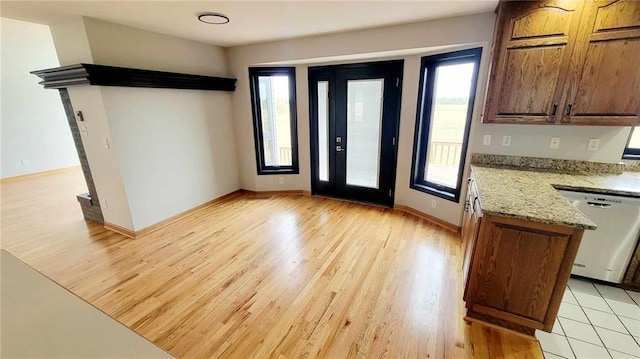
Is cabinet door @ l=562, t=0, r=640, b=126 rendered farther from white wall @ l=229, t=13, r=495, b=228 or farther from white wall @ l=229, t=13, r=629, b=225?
white wall @ l=229, t=13, r=495, b=228

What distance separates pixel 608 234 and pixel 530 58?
62.0 inches

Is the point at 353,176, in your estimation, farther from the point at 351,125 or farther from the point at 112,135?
the point at 112,135

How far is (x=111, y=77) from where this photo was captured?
104 inches

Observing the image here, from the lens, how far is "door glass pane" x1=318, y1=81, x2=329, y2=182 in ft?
13.0

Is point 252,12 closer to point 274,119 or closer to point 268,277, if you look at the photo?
point 274,119

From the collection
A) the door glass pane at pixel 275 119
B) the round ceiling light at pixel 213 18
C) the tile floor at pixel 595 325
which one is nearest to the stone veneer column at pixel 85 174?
the round ceiling light at pixel 213 18

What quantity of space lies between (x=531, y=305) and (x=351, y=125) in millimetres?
2923

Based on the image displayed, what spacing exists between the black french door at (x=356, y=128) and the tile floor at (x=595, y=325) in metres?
2.19

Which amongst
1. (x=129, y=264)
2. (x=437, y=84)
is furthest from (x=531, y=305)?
(x=129, y=264)

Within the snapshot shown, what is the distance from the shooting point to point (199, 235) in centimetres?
318

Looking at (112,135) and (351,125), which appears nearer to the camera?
(112,135)

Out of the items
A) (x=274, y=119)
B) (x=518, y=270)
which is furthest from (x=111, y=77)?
(x=518, y=270)

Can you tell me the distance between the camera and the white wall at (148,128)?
2.75m

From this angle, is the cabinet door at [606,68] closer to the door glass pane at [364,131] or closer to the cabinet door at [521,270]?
the cabinet door at [521,270]
